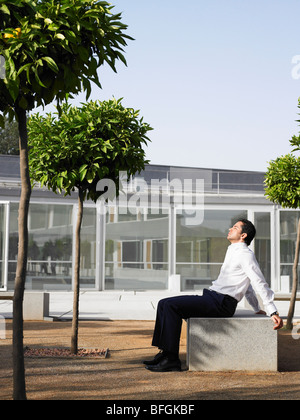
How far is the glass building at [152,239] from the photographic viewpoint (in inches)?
775

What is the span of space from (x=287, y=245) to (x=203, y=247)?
119 inches

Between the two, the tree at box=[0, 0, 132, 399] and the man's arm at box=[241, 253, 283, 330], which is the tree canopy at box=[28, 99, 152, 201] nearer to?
the man's arm at box=[241, 253, 283, 330]

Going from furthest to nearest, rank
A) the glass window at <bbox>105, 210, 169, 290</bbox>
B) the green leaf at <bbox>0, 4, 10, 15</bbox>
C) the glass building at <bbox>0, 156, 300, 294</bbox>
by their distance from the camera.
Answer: the glass window at <bbox>105, 210, 169, 290</bbox>
the glass building at <bbox>0, 156, 300, 294</bbox>
the green leaf at <bbox>0, 4, 10, 15</bbox>

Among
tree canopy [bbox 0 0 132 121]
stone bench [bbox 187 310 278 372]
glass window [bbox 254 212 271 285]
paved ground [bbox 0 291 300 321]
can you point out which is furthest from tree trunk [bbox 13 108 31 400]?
glass window [bbox 254 212 271 285]

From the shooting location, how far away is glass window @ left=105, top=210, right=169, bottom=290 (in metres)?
20.0

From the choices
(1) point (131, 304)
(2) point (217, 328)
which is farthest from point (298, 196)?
(1) point (131, 304)

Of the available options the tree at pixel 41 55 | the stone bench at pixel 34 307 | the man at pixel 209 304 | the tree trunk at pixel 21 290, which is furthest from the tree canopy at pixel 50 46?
the stone bench at pixel 34 307

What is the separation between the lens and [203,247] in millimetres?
20609

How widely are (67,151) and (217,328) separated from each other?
273 cm

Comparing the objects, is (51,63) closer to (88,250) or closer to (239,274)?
(239,274)

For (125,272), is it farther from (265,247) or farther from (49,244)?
(265,247)

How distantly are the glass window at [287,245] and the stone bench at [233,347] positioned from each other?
48.2 feet

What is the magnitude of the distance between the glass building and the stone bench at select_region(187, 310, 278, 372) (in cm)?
1422

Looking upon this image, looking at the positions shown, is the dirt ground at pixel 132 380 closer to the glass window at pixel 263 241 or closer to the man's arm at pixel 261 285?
the man's arm at pixel 261 285
